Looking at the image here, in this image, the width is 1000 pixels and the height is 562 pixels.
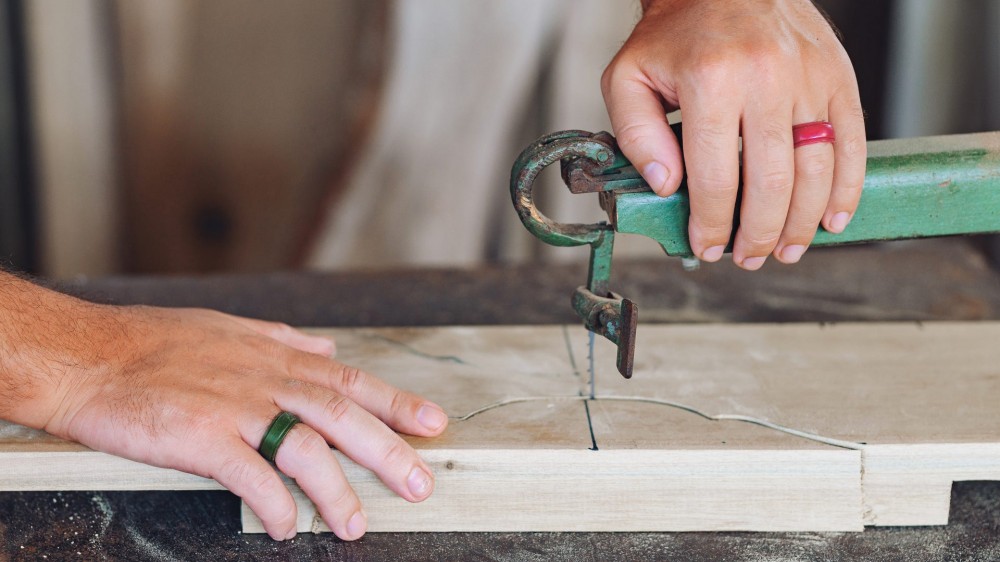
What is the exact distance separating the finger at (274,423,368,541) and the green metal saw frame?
377mm

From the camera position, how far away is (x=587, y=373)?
141 centimetres

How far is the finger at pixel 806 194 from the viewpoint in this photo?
1.03m

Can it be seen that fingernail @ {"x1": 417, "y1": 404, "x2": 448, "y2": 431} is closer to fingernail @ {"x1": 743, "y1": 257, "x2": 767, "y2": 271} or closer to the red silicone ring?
fingernail @ {"x1": 743, "y1": 257, "x2": 767, "y2": 271}

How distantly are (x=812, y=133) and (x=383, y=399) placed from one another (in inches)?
25.3

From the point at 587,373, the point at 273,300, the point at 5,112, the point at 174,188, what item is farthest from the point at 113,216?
the point at 587,373

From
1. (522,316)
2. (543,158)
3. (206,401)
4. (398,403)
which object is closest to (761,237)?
(543,158)

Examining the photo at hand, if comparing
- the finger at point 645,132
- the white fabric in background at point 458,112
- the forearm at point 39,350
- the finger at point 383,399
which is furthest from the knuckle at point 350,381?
the white fabric in background at point 458,112

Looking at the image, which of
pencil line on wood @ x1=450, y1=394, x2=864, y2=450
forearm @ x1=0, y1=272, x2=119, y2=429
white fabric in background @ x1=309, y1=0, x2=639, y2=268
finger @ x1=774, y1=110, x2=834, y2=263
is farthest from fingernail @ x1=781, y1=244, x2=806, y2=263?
white fabric in background @ x1=309, y1=0, x2=639, y2=268

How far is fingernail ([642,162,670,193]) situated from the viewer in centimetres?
106

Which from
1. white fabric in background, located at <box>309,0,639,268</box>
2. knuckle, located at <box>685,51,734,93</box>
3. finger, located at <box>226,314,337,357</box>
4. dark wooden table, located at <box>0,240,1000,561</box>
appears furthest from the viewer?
white fabric in background, located at <box>309,0,639,268</box>

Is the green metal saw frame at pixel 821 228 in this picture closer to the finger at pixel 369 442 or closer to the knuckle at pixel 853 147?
the knuckle at pixel 853 147

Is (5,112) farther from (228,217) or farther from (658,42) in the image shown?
(658,42)

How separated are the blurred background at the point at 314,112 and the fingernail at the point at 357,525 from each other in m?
1.93

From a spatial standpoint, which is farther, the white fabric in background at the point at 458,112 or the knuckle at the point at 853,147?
the white fabric in background at the point at 458,112
